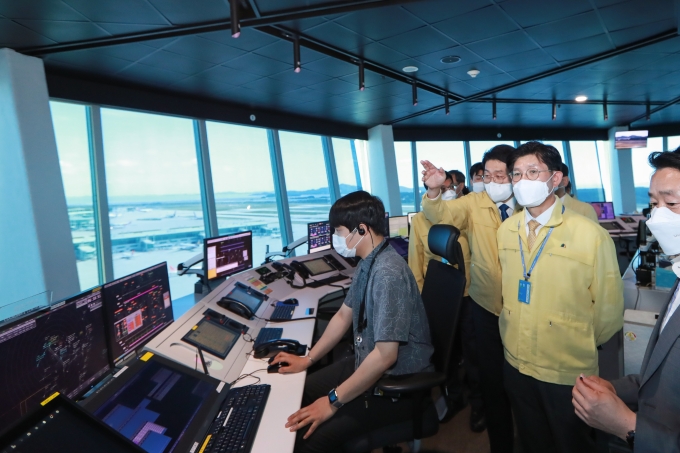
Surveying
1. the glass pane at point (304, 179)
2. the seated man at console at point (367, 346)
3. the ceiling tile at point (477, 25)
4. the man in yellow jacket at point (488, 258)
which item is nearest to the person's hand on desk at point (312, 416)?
the seated man at console at point (367, 346)

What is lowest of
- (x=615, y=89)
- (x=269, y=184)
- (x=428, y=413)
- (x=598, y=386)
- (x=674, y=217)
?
(x=428, y=413)

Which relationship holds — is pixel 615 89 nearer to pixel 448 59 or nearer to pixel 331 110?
pixel 448 59

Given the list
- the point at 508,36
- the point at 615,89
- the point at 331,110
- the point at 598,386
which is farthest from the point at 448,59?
the point at 598,386

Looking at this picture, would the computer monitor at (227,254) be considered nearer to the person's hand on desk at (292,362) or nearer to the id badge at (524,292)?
the person's hand on desk at (292,362)

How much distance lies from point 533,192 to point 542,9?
2423 mm

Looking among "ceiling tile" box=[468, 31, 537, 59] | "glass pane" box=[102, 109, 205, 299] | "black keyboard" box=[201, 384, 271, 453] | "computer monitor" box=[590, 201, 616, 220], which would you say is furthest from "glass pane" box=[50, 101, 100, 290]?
"computer monitor" box=[590, 201, 616, 220]

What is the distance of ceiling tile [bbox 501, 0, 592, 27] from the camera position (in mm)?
3062

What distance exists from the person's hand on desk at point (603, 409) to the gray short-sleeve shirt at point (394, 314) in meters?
0.62

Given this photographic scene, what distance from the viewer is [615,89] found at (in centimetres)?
613

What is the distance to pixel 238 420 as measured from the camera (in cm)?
139

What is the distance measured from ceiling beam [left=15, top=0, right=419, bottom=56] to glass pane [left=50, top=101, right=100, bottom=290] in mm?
1017

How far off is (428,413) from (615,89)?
264 inches

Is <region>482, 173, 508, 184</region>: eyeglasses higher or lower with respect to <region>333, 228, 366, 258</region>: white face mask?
higher

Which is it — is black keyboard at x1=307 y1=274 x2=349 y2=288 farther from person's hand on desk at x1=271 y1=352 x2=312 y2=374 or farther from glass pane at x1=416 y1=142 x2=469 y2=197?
glass pane at x1=416 y1=142 x2=469 y2=197
